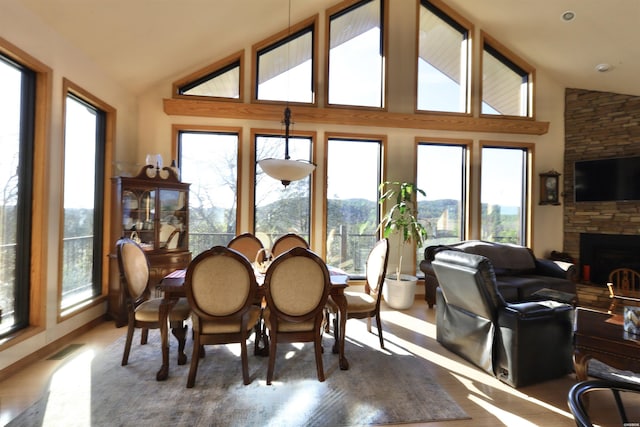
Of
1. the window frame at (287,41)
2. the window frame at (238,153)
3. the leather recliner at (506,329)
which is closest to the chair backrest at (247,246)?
the window frame at (238,153)

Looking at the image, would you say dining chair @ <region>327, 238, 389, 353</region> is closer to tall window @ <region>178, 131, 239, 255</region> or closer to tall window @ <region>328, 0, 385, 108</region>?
tall window @ <region>178, 131, 239, 255</region>

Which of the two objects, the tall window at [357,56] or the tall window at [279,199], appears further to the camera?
the tall window at [357,56]

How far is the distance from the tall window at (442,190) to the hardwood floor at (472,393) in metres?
2.26

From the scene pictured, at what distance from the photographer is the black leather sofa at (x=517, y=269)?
3803 mm

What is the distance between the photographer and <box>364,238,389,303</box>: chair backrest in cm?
285

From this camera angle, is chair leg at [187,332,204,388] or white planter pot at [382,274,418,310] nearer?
chair leg at [187,332,204,388]

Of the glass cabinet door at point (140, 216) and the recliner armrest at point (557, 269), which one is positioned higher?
the glass cabinet door at point (140, 216)

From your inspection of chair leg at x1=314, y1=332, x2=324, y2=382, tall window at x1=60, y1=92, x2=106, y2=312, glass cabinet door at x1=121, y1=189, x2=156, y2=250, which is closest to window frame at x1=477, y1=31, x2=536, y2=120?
chair leg at x1=314, y1=332, x2=324, y2=382

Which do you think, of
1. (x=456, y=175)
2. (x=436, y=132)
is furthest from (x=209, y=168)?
(x=456, y=175)

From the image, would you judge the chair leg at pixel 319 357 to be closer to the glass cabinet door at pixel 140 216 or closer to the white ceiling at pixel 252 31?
the glass cabinet door at pixel 140 216

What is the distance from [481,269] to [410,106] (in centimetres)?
318

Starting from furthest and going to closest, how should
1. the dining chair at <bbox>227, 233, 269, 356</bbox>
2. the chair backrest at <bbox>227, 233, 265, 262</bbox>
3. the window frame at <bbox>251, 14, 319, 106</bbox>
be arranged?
the window frame at <bbox>251, 14, 319, 106</bbox> < the chair backrest at <bbox>227, 233, 265, 262</bbox> < the dining chair at <bbox>227, 233, 269, 356</bbox>

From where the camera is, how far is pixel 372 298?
9.68 feet

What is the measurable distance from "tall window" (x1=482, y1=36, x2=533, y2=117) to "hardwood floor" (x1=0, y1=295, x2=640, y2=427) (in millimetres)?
4023
